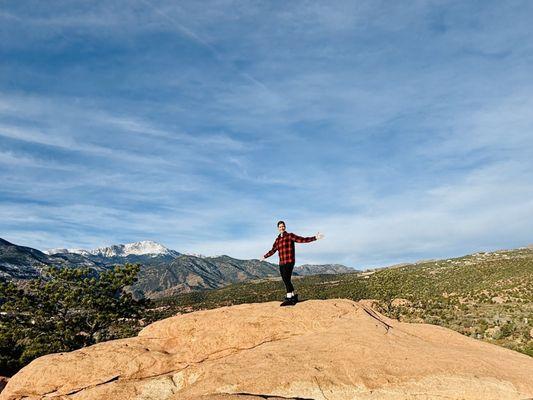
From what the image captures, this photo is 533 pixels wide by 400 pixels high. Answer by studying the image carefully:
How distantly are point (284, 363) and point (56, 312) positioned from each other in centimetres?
3626

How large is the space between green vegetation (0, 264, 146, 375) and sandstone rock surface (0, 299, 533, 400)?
2693 cm

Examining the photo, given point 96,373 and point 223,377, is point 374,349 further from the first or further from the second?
point 96,373

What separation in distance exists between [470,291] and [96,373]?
85.2m

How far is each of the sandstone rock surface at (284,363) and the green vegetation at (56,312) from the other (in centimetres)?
2693

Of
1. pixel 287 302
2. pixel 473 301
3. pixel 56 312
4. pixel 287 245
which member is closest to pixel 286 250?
pixel 287 245

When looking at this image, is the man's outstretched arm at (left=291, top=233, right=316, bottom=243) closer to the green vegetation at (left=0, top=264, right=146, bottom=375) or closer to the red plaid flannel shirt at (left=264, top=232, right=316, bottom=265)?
the red plaid flannel shirt at (left=264, top=232, right=316, bottom=265)

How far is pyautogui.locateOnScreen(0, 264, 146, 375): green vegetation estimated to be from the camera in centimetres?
3966

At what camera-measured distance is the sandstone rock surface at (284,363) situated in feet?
37.4

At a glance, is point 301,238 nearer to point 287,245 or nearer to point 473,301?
point 287,245

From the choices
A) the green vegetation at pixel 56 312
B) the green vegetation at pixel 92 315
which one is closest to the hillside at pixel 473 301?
the green vegetation at pixel 92 315

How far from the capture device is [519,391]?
11156mm

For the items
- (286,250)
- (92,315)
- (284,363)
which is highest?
(286,250)

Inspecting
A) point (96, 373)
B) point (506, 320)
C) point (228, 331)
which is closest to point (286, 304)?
point (228, 331)

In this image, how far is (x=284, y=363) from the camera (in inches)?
500
